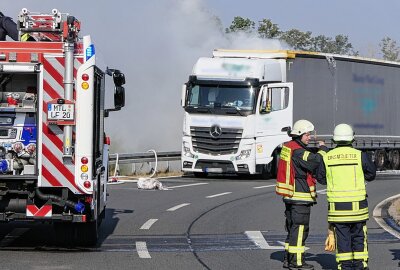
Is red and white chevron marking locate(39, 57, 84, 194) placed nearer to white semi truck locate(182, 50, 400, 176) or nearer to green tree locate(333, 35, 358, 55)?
white semi truck locate(182, 50, 400, 176)

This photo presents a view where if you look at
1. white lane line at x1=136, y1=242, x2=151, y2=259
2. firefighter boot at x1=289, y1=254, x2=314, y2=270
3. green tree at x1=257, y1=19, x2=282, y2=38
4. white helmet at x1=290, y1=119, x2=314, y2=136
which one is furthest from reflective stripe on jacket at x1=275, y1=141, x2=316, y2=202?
green tree at x1=257, y1=19, x2=282, y2=38

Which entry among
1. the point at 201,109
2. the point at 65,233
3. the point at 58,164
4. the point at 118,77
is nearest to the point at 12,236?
the point at 65,233

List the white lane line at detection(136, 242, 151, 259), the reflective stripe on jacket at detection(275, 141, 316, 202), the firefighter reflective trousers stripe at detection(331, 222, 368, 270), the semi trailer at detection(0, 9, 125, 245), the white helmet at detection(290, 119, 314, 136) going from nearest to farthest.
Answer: the firefighter reflective trousers stripe at detection(331, 222, 368, 270) < the reflective stripe on jacket at detection(275, 141, 316, 202) < the white helmet at detection(290, 119, 314, 136) < the semi trailer at detection(0, 9, 125, 245) < the white lane line at detection(136, 242, 151, 259)

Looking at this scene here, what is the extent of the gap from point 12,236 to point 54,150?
8.16ft

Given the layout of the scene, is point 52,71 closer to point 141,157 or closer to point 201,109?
point 201,109

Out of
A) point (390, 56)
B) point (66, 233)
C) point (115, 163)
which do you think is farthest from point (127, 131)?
point (390, 56)

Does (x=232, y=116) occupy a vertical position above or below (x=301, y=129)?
below

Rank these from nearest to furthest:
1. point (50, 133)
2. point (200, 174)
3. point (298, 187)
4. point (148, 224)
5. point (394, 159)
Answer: point (298, 187)
point (50, 133)
point (148, 224)
point (200, 174)
point (394, 159)

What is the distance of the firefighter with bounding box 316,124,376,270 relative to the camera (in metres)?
10.0

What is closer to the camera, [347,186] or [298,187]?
[347,186]

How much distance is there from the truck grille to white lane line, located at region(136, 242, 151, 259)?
13.8 m

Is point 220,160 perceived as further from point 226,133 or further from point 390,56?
point 390,56

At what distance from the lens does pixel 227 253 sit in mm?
12570

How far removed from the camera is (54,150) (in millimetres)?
12039
